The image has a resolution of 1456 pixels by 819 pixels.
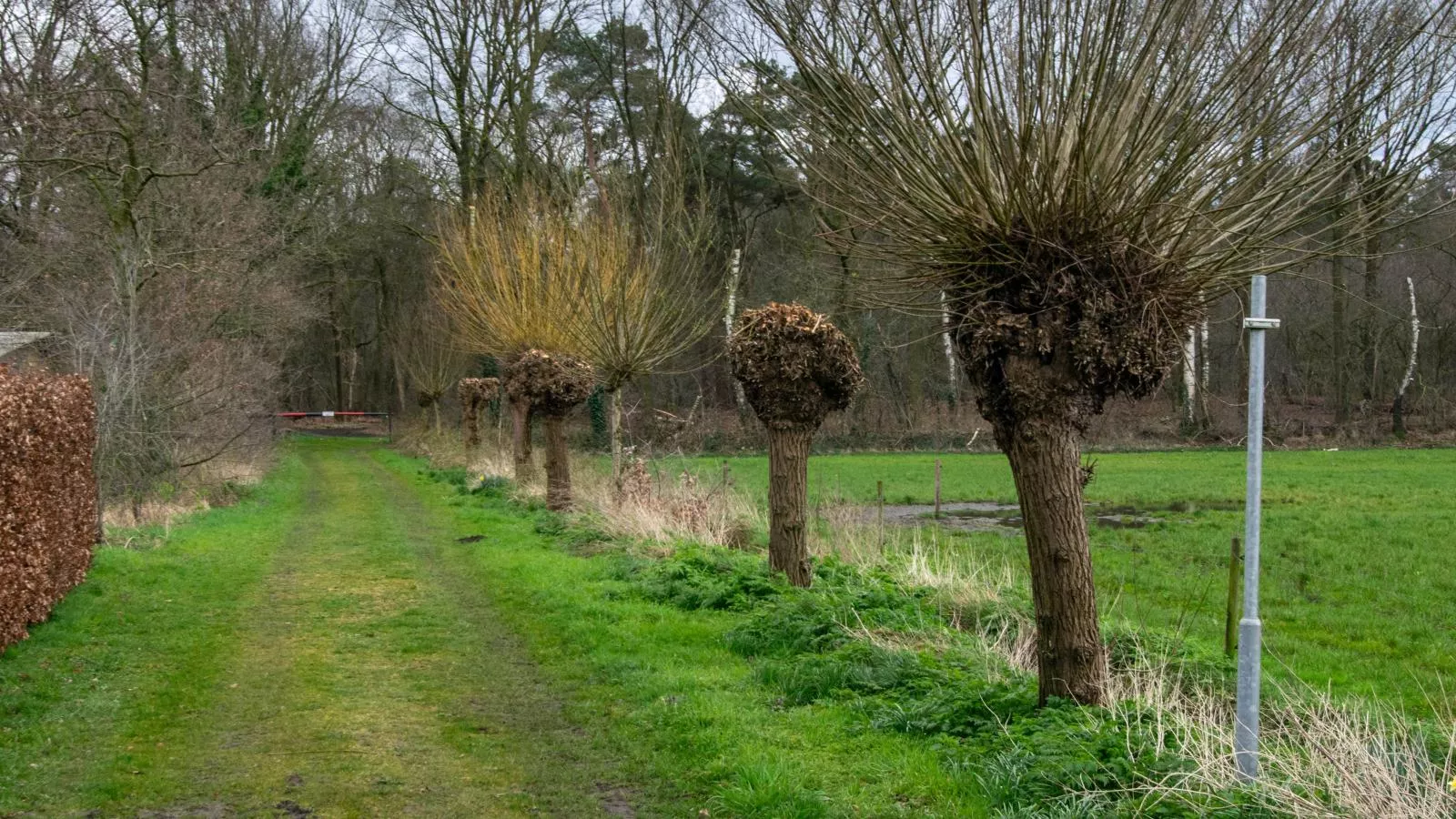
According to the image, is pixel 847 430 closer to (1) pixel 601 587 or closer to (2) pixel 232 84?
(2) pixel 232 84

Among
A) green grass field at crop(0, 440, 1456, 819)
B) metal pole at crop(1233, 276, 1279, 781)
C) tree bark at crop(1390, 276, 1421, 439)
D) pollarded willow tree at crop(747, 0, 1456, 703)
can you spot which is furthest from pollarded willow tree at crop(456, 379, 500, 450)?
tree bark at crop(1390, 276, 1421, 439)

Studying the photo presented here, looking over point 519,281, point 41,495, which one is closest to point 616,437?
point 519,281

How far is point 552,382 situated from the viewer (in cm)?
1875

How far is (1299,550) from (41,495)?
15234 millimetres

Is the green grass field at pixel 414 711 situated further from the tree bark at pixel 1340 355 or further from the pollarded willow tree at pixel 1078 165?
the tree bark at pixel 1340 355

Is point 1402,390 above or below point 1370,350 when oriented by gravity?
below

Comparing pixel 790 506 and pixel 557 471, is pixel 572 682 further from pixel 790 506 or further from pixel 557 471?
pixel 557 471

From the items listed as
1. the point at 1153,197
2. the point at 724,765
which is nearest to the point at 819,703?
the point at 724,765

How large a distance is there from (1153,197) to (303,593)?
921 centimetres

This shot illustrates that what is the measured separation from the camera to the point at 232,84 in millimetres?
27500

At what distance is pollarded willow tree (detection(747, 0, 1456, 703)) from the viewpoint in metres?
5.38

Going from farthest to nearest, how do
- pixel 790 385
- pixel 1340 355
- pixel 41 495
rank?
pixel 1340 355
pixel 790 385
pixel 41 495

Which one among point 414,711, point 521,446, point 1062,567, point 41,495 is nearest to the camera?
point 1062,567

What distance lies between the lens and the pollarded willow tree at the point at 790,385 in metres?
10.6
